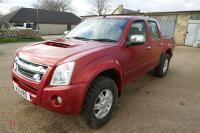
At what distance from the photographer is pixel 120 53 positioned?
342 cm

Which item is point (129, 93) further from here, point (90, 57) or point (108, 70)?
point (90, 57)

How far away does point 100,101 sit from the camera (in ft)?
10.2

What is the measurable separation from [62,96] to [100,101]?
761 mm

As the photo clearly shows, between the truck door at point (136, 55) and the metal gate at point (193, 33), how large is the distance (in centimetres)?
1459

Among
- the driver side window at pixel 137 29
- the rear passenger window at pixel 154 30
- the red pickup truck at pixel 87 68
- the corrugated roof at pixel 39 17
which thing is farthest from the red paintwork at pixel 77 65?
the corrugated roof at pixel 39 17

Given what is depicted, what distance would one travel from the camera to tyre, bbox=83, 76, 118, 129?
9.34 feet

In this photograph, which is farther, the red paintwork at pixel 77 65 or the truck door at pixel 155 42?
the truck door at pixel 155 42

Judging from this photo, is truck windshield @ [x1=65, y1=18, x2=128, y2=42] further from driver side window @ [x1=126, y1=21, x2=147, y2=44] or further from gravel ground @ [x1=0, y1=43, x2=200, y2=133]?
gravel ground @ [x1=0, y1=43, x2=200, y2=133]

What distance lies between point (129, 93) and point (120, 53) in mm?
1616

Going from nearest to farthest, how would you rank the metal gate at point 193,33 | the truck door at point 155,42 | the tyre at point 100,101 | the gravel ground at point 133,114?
the tyre at point 100,101 < the gravel ground at point 133,114 < the truck door at point 155,42 < the metal gate at point 193,33

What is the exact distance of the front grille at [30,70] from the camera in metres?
2.67

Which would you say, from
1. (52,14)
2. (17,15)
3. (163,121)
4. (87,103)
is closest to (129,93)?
(163,121)

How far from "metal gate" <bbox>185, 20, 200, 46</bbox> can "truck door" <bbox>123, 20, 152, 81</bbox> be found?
14.6 meters

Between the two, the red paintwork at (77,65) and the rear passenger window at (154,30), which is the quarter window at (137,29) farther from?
the rear passenger window at (154,30)
